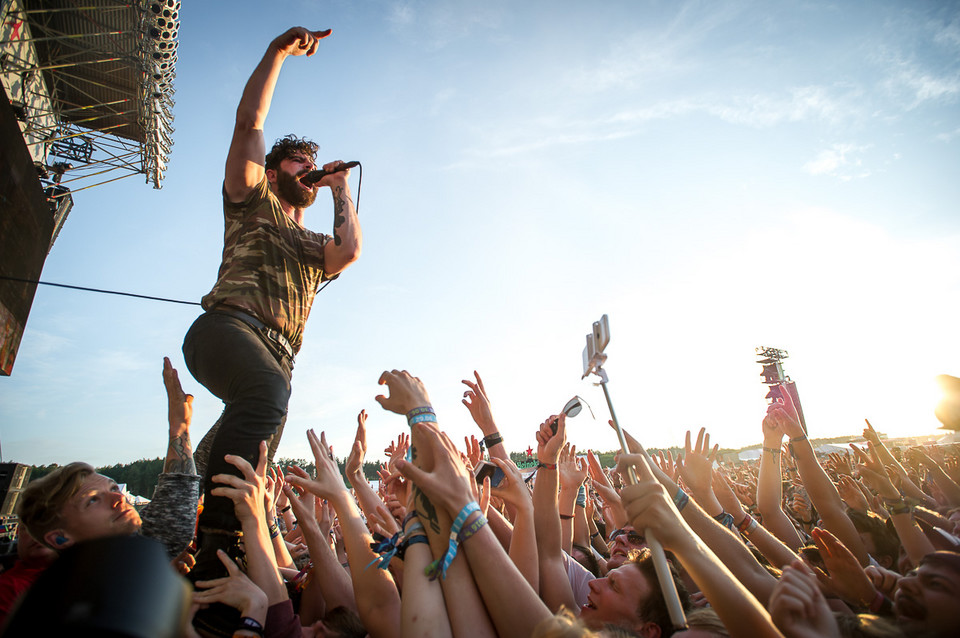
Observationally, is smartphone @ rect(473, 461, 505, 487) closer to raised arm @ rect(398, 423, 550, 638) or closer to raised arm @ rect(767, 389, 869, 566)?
raised arm @ rect(398, 423, 550, 638)

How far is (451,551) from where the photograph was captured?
5.14ft

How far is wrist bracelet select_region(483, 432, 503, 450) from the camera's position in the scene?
10.7 ft

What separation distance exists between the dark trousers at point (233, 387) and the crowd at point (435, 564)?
0.10 m

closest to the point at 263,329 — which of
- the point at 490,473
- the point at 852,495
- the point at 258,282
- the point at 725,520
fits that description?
the point at 258,282

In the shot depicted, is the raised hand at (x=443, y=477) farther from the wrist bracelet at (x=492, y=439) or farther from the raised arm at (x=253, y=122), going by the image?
the raised arm at (x=253, y=122)

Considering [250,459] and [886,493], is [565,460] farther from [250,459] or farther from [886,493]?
[886,493]

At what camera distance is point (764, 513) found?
13.4 ft

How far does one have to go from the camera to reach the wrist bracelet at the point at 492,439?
3254mm

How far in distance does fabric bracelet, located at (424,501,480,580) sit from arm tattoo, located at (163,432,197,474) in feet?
4.80

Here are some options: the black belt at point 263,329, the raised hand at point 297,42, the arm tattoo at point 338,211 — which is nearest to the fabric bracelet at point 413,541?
the black belt at point 263,329

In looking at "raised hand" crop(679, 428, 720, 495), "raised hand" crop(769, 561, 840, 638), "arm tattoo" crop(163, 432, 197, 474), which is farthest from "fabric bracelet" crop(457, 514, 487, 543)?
"raised hand" crop(679, 428, 720, 495)

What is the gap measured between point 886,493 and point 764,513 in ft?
3.52

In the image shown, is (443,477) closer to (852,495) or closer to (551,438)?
(551,438)

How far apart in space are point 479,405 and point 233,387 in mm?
1752
